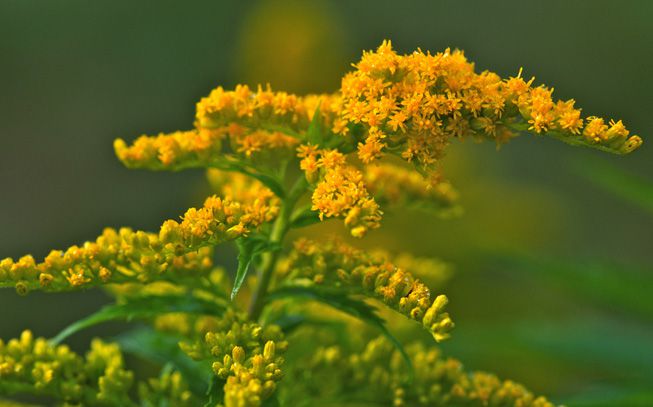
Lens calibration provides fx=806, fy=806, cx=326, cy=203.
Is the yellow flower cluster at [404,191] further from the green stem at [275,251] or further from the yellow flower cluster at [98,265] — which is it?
the yellow flower cluster at [98,265]

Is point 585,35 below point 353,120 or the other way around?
the other way around

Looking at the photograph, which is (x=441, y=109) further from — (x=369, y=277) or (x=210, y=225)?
(x=210, y=225)

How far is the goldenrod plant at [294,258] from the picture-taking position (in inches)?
99.4

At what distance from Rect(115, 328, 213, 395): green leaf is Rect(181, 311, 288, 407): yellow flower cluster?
1.01 feet

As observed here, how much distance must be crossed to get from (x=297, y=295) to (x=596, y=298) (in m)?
1.85

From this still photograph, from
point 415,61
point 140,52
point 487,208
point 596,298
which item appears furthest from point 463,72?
point 140,52

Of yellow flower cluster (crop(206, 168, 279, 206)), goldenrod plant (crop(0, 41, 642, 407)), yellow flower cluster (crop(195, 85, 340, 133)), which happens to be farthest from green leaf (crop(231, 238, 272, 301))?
yellow flower cluster (crop(195, 85, 340, 133))

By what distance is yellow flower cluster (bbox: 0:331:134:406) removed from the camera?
279 centimetres

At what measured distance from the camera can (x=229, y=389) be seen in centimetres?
226

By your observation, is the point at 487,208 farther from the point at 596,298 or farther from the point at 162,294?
the point at 162,294

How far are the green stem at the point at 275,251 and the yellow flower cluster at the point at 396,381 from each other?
0.31 meters

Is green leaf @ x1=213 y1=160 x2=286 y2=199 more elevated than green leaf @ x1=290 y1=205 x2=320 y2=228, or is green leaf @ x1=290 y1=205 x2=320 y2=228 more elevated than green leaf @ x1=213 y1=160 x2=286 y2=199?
green leaf @ x1=213 y1=160 x2=286 y2=199

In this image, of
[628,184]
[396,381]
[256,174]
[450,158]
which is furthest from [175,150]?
[450,158]

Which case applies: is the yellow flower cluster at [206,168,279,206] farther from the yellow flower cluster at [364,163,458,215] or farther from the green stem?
the yellow flower cluster at [364,163,458,215]
